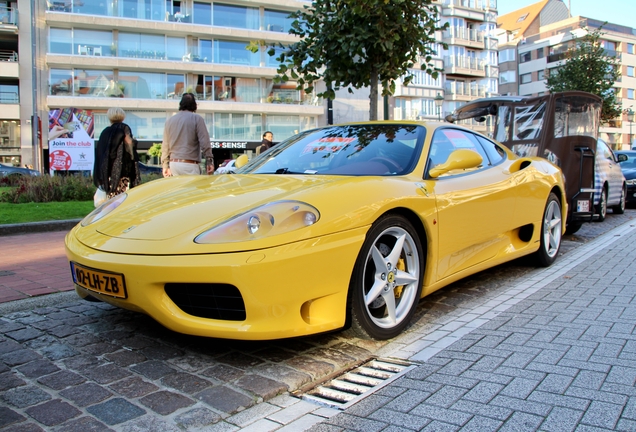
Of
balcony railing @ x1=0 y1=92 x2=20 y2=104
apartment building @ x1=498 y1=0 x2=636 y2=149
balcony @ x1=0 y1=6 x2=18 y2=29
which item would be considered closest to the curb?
balcony railing @ x1=0 y1=92 x2=20 y2=104

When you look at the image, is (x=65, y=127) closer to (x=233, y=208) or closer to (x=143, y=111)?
(x=233, y=208)

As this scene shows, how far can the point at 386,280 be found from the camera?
3.07 m

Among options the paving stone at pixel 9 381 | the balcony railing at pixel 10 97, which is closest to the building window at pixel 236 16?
the balcony railing at pixel 10 97

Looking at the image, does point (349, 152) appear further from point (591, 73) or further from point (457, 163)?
point (591, 73)

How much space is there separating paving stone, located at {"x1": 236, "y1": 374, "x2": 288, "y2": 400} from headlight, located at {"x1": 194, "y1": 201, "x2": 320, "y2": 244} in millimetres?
659

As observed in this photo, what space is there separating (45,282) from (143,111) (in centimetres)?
3329

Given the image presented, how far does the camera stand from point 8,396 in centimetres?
236

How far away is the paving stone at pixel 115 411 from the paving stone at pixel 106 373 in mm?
232

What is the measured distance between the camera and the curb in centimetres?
759

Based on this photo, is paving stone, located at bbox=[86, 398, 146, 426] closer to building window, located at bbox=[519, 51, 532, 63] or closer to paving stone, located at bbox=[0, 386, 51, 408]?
paving stone, located at bbox=[0, 386, 51, 408]

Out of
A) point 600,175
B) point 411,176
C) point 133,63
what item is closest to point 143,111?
point 133,63

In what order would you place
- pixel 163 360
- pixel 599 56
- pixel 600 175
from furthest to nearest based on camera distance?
1. pixel 599 56
2. pixel 600 175
3. pixel 163 360

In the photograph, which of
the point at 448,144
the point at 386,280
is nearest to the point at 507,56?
the point at 448,144

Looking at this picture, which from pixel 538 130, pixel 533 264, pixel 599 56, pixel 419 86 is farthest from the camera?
pixel 419 86
